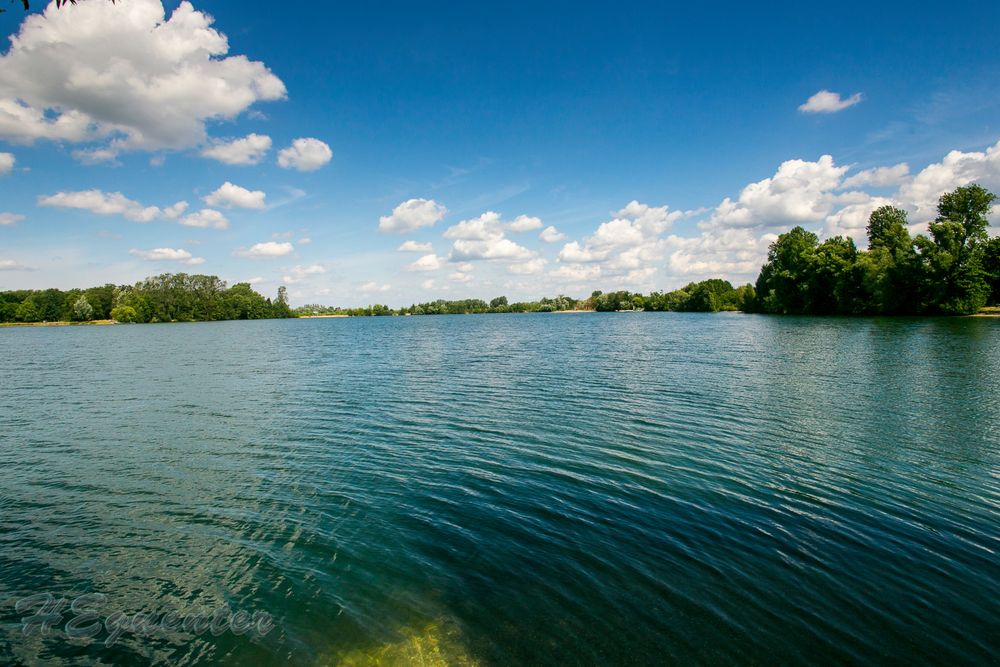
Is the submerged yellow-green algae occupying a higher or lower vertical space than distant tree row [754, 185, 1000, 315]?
lower

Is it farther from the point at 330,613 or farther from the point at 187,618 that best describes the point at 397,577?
the point at 187,618

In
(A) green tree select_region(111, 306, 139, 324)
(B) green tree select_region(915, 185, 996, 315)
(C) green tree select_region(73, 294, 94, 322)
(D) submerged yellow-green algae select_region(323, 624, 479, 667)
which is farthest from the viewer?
(A) green tree select_region(111, 306, 139, 324)

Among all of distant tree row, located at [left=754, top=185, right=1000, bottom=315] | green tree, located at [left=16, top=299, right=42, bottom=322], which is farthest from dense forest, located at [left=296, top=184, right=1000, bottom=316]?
green tree, located at [left=16, top=299, right=42, bottom=322]

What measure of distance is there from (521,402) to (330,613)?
59.9 feet

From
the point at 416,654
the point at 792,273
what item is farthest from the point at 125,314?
the point at 792,273

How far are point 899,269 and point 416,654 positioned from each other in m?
122

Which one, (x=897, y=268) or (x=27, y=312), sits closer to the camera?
(x=897, y=268)

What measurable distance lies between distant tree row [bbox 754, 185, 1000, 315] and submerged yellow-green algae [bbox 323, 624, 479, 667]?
114 metres

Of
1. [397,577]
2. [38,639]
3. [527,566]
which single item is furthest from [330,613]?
[38,639]

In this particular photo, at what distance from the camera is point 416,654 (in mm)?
7387

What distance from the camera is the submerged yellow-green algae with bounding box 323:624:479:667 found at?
284 inches
